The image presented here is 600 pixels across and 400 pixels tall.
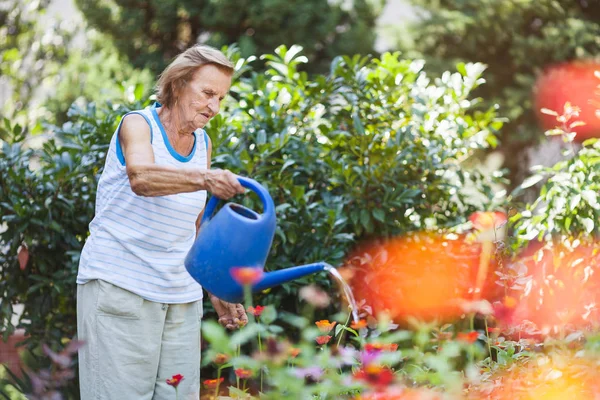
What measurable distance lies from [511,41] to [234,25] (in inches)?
152

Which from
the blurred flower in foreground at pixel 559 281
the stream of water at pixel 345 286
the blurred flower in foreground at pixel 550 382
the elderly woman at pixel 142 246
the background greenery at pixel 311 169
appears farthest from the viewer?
the background greenery at pixel 311 169

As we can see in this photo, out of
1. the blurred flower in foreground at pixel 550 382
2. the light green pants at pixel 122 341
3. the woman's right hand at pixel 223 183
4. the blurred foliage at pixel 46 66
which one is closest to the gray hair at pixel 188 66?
the woman's right hand at pixel 223 183

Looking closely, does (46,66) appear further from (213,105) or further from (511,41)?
(213,105)

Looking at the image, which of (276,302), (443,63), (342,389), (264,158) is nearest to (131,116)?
(342,389)

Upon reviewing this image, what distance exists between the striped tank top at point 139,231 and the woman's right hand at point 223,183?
0.29m

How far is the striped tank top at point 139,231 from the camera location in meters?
1.99

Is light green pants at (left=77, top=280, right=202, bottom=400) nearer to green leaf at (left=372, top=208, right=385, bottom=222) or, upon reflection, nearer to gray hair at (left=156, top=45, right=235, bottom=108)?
gray hair at (left=156, top=45, right=235, bottom=108)

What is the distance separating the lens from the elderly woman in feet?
6.52

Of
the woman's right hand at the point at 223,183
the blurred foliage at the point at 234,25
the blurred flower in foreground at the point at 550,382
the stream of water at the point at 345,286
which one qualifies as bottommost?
the blurred foliage at the point at 234,25

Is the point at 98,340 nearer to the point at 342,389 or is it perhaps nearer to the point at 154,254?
the point at 154,254

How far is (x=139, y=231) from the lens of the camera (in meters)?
2.00

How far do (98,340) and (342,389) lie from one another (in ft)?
2.43

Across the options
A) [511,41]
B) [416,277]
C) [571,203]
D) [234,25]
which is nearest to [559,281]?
[571,203]

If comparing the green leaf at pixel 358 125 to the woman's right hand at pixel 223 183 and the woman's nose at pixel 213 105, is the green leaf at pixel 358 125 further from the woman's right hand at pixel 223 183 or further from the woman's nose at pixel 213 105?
the woman's right hand at pixel 223 183
